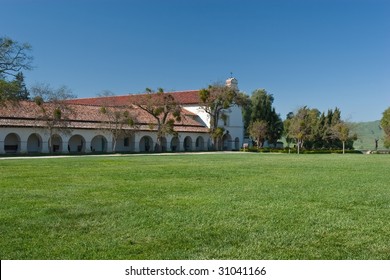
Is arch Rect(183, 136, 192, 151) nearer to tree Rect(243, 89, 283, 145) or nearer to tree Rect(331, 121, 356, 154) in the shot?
tree Rect(243, 89, 283, 145)

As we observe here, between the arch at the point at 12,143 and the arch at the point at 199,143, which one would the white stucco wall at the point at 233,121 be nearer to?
the arch at the point at 199,143

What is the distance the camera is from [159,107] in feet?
175

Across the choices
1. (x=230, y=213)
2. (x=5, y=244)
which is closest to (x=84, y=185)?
(x=230, y=213)

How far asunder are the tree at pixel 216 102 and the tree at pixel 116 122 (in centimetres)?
1369

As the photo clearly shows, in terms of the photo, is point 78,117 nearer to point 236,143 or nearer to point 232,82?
point 232,82

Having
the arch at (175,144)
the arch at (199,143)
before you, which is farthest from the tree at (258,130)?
the arch at (175,144)

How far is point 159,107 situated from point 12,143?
17805 millimetres

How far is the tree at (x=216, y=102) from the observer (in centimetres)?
5988

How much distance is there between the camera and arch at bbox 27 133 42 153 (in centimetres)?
4438

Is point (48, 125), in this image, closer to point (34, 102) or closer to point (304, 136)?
point (34, 102)

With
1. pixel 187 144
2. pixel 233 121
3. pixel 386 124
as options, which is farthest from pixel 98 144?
pixel 386 124

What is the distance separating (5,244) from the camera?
5.45 metres

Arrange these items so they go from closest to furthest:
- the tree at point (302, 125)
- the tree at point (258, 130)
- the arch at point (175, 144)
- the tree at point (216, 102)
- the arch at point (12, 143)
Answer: the arch at point (12, 143) < the arch at point (175, 144) < the tree at point (216, 102) < the tree at point (302, 125) < the tree at point (258, 130)
